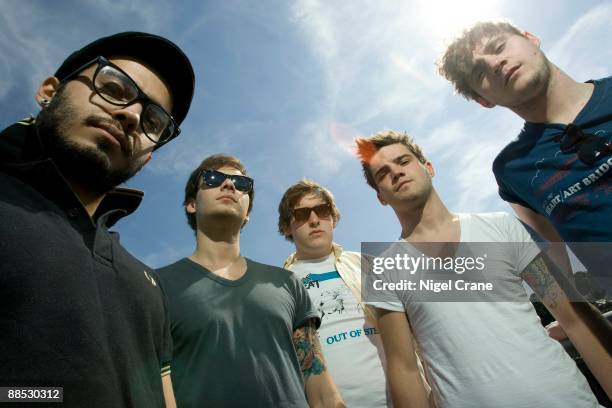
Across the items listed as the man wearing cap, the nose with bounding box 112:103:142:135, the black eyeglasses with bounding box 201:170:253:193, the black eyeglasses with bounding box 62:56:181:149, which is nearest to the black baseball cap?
the man wearing cap

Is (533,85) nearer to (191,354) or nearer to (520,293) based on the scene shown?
(520,293)

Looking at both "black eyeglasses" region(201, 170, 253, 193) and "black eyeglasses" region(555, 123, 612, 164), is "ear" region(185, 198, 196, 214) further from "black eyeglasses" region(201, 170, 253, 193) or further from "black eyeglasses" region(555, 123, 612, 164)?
"black eyeglasses" region(555, 123, 612, 164)

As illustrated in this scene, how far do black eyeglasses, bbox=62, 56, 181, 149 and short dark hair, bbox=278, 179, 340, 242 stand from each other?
220 cm

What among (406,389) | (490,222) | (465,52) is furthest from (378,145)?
(406,389)

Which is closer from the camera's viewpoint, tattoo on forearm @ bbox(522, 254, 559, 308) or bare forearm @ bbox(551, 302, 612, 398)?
bare forearm @ bbox(551, 302, 612, 398)

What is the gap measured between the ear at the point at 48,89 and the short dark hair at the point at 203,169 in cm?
171

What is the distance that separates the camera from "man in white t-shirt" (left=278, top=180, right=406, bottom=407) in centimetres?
279

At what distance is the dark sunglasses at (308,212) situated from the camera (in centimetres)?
414

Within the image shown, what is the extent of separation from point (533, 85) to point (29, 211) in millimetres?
3386

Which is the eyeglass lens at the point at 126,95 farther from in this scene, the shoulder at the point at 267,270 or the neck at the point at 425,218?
the neck at the point at 425,218

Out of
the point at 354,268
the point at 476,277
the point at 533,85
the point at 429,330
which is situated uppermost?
the point at 533,85

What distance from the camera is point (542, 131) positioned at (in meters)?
2.74

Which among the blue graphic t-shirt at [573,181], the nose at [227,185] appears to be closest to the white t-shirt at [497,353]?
the blue graphic t-shirt at [573,181]

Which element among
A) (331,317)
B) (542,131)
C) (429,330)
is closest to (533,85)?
(542,131)
